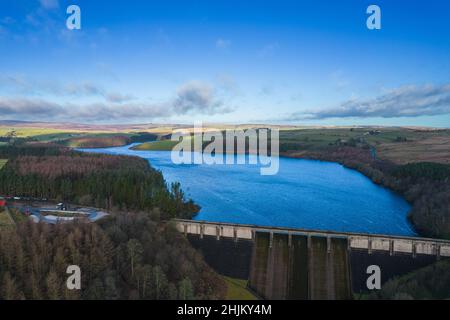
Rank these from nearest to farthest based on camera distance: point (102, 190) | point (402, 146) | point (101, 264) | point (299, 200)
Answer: point (101, 264)
point (102, 190)
point (299, 200)
point (402, 146)

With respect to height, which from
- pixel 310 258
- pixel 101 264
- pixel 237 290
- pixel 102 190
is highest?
pixel 102 190

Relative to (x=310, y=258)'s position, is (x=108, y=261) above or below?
above

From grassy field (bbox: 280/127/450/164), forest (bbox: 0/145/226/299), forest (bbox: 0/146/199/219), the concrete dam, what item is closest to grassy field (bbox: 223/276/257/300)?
the concrete dam

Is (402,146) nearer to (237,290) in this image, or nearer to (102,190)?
(102,190)

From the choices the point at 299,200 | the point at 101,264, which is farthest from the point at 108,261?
the point at 299,200

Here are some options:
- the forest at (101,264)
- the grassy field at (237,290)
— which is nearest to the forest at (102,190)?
the forest at (101,264)
